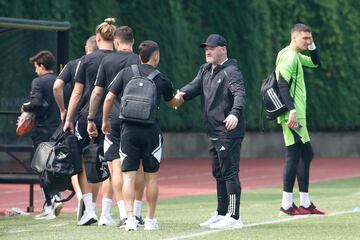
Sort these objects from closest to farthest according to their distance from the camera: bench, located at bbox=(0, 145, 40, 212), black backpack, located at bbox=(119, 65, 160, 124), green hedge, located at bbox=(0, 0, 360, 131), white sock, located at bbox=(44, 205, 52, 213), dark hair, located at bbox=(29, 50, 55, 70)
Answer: black backpack, located at bbox=(119, 65, 160, 124), white sock, located at bbox=(44, 205, 52, 213), dark hair, located at bbox=(29, 50, 55, 70), bench, located at bbox=(0, 145, 40, 212), green hedge, located at bbox=(0, 0, 360, 131)

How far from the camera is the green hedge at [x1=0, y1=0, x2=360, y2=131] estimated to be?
28.5 m

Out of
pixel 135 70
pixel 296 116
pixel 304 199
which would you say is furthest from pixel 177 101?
pixel 304 199

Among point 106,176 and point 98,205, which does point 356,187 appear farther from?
point 106,176

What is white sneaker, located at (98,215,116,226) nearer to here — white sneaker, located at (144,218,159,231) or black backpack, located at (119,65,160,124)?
white sneaker, located at (144,218,159,231)

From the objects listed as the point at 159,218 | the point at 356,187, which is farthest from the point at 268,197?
the point at 159,218

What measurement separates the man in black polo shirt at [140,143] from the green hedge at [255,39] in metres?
13.8

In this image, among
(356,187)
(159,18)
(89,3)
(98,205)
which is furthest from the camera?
(159,18)

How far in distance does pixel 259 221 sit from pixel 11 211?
359 centimetres

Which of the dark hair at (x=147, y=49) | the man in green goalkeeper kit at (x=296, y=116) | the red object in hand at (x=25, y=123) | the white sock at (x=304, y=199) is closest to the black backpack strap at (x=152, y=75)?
the dark hair at (x=147, y=49)

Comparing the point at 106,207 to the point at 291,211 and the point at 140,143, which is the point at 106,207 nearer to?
the point at 140,143

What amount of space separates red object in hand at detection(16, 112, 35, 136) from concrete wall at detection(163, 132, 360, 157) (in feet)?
45.0

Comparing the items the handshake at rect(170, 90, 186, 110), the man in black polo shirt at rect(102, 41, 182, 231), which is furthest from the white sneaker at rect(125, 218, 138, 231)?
the handshake at rect(170, 90, 186, 110)

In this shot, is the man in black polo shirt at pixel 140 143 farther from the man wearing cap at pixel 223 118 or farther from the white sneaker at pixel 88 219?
the white sneaker at pixel 88 219

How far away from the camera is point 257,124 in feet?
99.6
